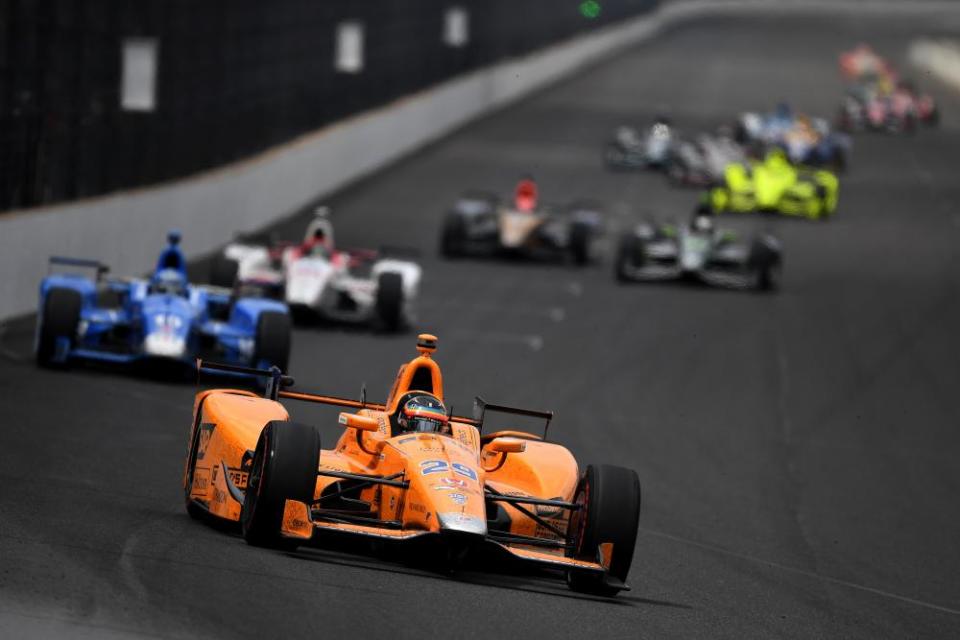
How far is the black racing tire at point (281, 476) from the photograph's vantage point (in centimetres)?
1132

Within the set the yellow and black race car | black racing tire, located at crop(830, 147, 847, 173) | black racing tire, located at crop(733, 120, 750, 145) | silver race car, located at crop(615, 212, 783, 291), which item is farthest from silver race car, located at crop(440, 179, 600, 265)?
black racing tire, located at crop(733, 120, 750, 145)

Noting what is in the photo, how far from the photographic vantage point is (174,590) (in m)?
10.2

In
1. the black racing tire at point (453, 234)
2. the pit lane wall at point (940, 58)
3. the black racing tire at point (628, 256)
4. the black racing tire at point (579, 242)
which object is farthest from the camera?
the pit lane wall at point (940, 58)

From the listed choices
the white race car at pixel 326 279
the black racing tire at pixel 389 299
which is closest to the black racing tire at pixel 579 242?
the white race car at pixel 326 279

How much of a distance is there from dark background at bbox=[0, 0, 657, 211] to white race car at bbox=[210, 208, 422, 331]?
291 centimetres

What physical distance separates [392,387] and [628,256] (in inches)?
788

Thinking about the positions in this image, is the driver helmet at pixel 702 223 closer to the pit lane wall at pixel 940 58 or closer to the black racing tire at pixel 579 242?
A: the black racing tire at pixel 579 242

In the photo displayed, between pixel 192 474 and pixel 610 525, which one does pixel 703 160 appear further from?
pixel 610 525

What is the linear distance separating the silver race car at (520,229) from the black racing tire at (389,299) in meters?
8.90

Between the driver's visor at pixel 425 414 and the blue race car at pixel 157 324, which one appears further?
the blue race car at pixel 157 324

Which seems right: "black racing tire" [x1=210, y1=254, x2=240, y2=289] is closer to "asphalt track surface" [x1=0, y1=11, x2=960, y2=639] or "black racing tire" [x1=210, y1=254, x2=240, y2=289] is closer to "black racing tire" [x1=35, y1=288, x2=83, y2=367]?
"asphalt track surface" [x1=0, y1=11, x2=960, y2=639]

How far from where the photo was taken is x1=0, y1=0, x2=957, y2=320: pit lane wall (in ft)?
80.2

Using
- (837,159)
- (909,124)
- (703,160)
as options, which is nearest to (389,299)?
(703,160)

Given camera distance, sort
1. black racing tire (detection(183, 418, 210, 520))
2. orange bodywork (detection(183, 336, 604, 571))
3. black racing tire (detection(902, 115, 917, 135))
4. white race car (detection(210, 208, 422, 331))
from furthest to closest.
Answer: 1. black racing tire (detection(902, 115, 917, 135))
2. white race car (detection(210, 208, 422, 331))
3. black racing tire (detection(183, 418, 210, 520))
4. orange bodywork (detection(183, 336, 604, 571))
